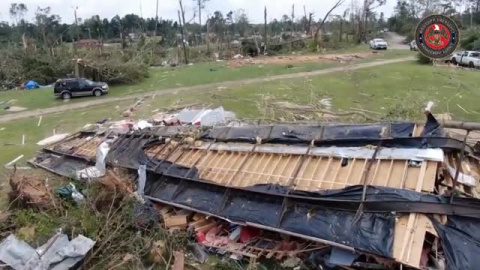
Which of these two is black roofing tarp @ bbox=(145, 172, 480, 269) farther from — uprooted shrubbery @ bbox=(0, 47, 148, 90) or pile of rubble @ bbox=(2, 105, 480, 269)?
uprooted shrubbery @ bbox=(0, 47, 148, 90)

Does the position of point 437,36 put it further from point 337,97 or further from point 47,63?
point 47,63

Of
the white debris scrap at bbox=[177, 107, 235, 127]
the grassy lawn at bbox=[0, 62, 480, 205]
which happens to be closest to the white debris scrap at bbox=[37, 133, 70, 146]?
the grassy lawn at bbox=[0, 62, 480, 205]

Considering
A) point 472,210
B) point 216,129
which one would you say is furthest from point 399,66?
point 472,210

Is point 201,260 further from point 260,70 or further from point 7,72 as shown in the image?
point 7,72

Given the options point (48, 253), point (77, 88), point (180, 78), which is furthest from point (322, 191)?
point (180, 78)

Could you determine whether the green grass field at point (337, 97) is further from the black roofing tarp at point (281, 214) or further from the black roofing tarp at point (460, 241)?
the black roofing tarp at point (281, 214)
